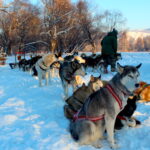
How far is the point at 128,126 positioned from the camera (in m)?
4.24

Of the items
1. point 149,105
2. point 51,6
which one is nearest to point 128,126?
point 149,105

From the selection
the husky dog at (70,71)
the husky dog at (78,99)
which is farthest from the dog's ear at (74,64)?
the husky dog at (78,99)

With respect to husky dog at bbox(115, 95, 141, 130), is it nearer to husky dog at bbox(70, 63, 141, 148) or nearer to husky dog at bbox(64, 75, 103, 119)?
husky dog at bbox(70, 63, 141, 148)

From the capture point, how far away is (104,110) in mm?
3504

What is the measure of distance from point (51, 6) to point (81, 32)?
24.8ft

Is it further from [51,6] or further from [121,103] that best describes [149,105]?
[51,6]

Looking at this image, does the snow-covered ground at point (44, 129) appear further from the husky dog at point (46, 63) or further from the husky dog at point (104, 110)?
the husky dog at point (46, 63)

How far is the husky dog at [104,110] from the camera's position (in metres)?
3.41

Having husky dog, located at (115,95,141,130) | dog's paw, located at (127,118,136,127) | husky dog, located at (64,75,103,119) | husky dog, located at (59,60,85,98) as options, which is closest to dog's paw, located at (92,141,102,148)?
husky dog, located at (115,95,141,130)

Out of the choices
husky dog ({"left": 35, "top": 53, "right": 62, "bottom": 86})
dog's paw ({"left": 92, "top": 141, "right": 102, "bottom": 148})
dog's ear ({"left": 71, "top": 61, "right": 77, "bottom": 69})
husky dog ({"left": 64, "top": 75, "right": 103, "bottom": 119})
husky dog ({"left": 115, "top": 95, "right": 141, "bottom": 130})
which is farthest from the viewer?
husky dog ({"left": 35, "top": 53, "right": 62, "bottom": 86})

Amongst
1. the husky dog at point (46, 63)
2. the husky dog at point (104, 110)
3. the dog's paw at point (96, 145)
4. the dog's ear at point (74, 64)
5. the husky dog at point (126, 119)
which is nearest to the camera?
the husky dog at point (104, 110)

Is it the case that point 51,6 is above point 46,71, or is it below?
above

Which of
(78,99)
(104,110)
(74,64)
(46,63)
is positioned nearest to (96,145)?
(104,110)

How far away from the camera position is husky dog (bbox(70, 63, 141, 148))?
341cm
